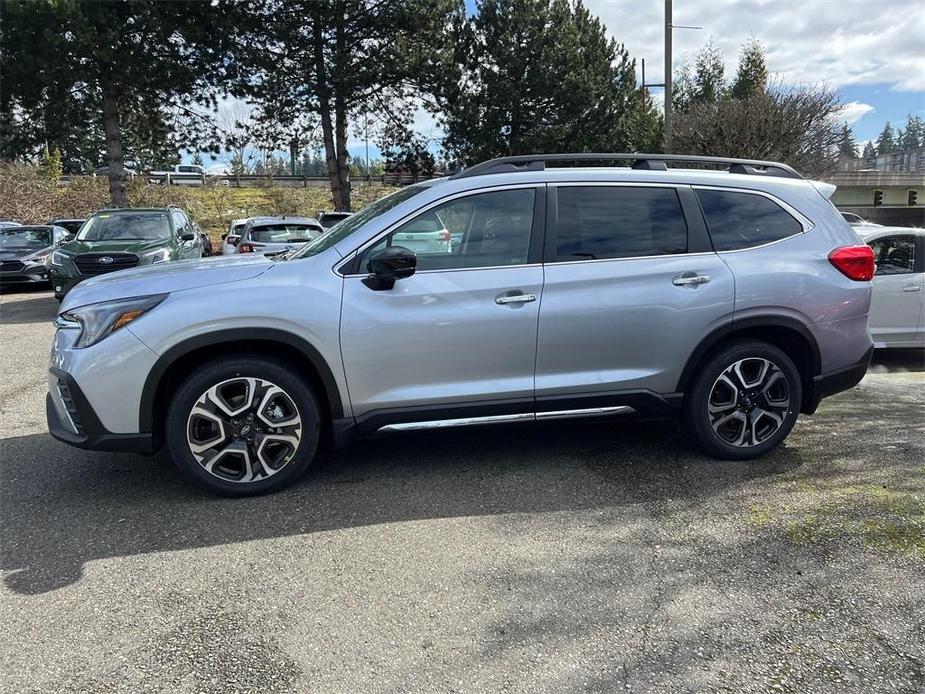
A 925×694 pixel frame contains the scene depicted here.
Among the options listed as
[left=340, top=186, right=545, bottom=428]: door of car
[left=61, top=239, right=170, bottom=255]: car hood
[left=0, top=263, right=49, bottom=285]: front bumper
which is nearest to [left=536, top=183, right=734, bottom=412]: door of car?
[left=340, top=186, right=545, bottom=428]: door of car

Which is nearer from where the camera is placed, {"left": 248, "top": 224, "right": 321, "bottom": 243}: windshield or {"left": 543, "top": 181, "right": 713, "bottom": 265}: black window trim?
{"left": 543, "top": 181, "right": 713, "bottom": 265}: black window trim

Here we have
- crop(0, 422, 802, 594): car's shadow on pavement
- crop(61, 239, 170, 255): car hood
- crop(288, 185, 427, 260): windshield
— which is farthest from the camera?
crop(61, 239, 170, 255): car hood

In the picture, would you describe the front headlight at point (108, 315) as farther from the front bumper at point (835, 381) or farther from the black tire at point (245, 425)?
the front bumper at point (835, 381)

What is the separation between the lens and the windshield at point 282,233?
40.2ft

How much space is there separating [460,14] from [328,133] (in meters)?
6.69

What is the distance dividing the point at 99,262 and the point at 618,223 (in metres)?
9.04

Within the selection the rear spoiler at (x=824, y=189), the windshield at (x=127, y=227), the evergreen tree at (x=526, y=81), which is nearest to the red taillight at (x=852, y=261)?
the rear spoiler at (x=824, y=189)

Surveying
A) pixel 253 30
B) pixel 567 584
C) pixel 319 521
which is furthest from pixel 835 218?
pixel 253 30

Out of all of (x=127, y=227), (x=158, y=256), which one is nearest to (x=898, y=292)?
(x=158, y=256)

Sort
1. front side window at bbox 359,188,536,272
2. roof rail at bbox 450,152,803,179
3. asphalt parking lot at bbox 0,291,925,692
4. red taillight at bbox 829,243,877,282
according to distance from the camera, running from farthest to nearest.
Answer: red taillight at bbox 829,243,877,282, roof rail at bbox 450,152,803,179, front side window at bbox 359,188,536,272, asphalt parking lot at bbox 0,291,925,692

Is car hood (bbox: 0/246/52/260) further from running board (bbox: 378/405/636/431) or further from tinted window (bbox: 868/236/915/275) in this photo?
tinted window (bbox: 868/236/915/275)

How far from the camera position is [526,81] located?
27.6m

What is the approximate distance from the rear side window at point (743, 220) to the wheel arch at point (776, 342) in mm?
494

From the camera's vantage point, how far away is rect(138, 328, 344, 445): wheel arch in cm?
362
